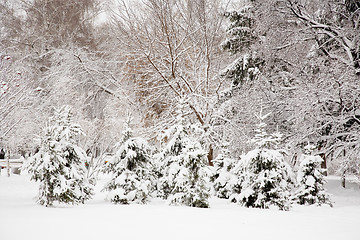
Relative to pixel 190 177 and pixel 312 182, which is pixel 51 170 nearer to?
pixel 190 177

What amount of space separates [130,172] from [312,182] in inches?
250

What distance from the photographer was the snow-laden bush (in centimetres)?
1083

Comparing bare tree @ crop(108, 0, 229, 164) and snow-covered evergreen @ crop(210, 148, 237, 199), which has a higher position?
bare tree @ crop(108, 0, 229, 164)

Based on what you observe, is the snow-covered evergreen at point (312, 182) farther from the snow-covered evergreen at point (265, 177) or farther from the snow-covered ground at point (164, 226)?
the snow-covered ground at point (164, 226)

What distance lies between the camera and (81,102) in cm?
1673

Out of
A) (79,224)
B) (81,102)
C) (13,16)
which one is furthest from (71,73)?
(79,224)

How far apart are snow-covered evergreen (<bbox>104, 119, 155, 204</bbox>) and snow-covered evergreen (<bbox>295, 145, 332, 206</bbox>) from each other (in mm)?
5451

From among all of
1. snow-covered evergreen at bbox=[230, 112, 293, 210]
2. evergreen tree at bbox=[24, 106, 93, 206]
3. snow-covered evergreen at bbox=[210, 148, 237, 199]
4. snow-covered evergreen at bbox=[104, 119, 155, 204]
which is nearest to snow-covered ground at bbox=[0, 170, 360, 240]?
evergreen tree at bbox=[24, 106, 93, 206]

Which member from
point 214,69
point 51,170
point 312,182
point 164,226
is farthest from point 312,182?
point 51,170

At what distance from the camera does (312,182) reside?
427 inches

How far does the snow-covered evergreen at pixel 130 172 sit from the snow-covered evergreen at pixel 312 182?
545 cm

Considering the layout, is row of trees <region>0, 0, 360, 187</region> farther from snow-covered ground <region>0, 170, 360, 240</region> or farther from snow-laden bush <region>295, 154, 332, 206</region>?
snow-covered ground <region>0, 170, 360, 240</region>

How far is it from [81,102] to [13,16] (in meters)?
7.59

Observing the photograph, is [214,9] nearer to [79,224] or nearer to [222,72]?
[222,72]
